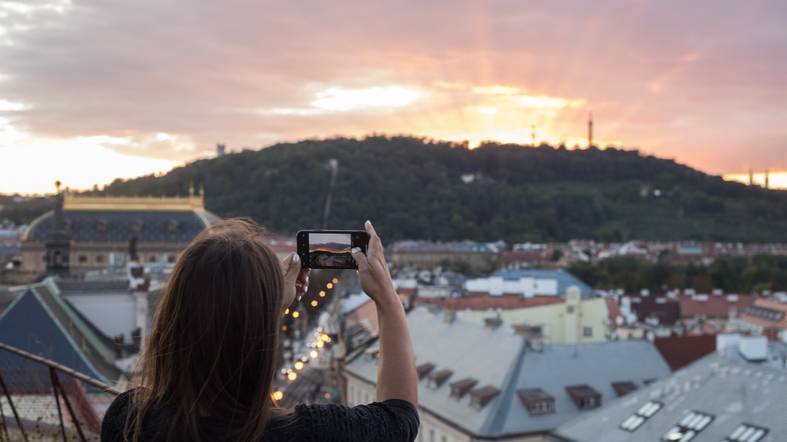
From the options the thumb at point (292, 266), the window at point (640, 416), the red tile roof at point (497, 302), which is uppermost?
the thumb at point (292, 266)

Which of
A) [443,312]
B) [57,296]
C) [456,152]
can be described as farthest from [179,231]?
[456,152]

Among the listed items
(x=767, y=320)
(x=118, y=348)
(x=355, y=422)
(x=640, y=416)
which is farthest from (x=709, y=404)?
(x=767, y=320)

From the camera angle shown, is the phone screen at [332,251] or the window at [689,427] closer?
the phone screen at [332,251]

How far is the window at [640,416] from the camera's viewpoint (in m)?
19.6

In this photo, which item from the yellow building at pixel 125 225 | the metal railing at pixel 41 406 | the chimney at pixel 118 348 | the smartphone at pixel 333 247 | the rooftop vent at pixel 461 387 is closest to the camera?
the smartphone at pixel 333 247

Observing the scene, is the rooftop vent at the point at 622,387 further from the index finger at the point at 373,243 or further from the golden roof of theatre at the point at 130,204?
the golden roof of theatre at the point at 130,204

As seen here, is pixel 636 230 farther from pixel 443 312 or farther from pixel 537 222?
pixel 443 312

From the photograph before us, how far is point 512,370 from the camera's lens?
2541cm

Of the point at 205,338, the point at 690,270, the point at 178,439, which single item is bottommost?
the point at 690,270

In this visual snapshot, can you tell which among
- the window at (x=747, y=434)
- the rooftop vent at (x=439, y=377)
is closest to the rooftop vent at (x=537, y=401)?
the rooftop vent at (x=439, y=377)

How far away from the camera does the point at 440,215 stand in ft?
378

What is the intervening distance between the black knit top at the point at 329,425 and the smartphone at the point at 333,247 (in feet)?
1.38

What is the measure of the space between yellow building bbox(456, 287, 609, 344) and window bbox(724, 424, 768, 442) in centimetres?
2465

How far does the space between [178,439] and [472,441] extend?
21016 millimetres
